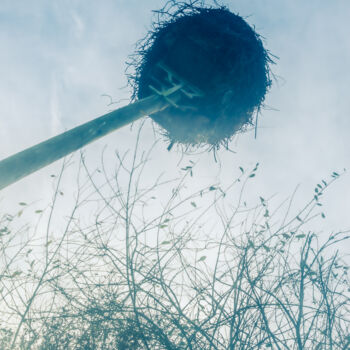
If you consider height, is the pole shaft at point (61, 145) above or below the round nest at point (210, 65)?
below

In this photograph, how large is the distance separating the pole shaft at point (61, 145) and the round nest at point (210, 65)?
1.46 m

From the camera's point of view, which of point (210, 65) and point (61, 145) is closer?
point (61, 145)

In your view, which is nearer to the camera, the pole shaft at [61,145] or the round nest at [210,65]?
the pole shaft at [61,145]

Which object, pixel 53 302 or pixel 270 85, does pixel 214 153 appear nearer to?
pixel 270 85

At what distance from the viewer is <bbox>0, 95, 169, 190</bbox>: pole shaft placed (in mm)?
2275

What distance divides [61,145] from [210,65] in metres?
3.23

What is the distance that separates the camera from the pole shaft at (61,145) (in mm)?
2275

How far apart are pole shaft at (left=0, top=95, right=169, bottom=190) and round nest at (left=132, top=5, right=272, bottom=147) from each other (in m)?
1.46

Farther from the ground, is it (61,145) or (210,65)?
(210,65)

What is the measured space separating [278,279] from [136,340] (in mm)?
1526

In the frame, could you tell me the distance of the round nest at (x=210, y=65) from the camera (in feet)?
16.5

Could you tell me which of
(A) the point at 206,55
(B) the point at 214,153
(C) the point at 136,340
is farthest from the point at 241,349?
(A) the point at 206,55

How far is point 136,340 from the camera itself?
3160 millimetres

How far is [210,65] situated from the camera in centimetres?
514
